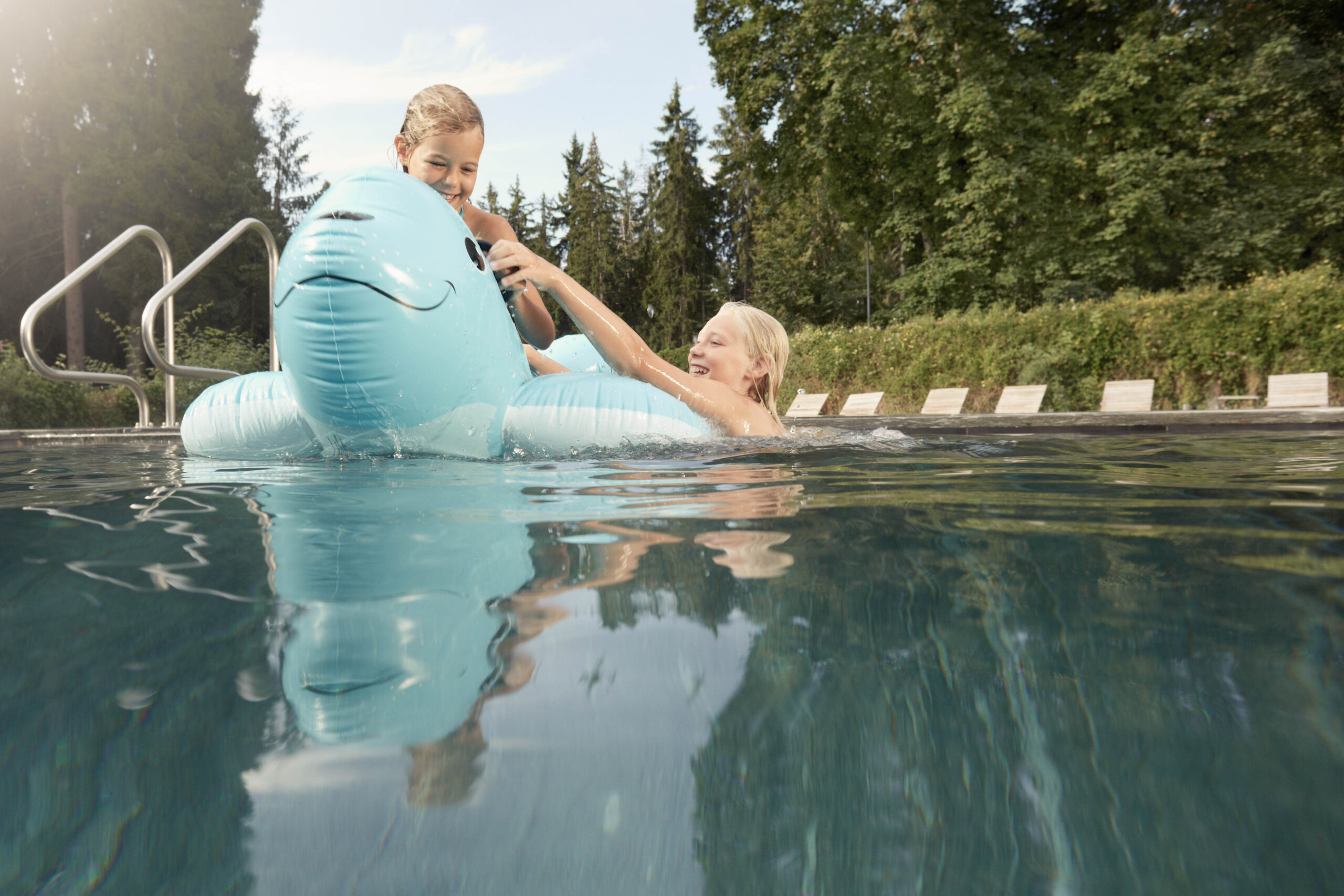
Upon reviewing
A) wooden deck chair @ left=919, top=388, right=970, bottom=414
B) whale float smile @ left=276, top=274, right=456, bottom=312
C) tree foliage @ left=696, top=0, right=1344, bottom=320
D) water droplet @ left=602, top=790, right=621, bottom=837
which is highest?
tree foliage @ left=696, top=0, right=1344, bottom=320

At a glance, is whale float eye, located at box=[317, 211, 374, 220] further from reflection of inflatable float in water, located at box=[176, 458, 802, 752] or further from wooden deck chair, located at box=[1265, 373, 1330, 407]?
wooden deck chair, located at box=[1265, 373, 1330, 407]

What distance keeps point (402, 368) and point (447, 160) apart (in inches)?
51.4

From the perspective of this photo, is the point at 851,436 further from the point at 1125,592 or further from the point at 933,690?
the point at 933,690

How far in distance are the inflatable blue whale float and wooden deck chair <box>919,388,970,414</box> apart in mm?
9986

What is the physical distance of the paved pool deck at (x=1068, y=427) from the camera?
6504mm

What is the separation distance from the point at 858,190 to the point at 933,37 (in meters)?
3.87

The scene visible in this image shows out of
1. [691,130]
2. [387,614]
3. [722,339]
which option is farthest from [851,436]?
[691,130]

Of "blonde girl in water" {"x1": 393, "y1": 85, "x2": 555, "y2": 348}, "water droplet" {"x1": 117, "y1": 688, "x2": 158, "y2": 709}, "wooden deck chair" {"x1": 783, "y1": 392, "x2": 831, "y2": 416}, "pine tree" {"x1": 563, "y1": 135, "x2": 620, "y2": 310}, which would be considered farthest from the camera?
"pine tree" {"x1": 563, "y1": 135, "x2": 620, "y2": 310}

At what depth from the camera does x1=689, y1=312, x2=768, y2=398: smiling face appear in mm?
4367

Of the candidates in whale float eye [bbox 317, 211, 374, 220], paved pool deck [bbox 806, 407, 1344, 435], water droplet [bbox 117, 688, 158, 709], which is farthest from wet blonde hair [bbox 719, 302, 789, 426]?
water droplet [bbox 117, 688, 158, 709]

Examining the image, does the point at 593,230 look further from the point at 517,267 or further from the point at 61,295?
the point at 517,267

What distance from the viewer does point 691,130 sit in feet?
125

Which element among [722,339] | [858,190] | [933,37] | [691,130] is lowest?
[722,339]

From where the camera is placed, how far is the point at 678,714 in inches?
32.0
